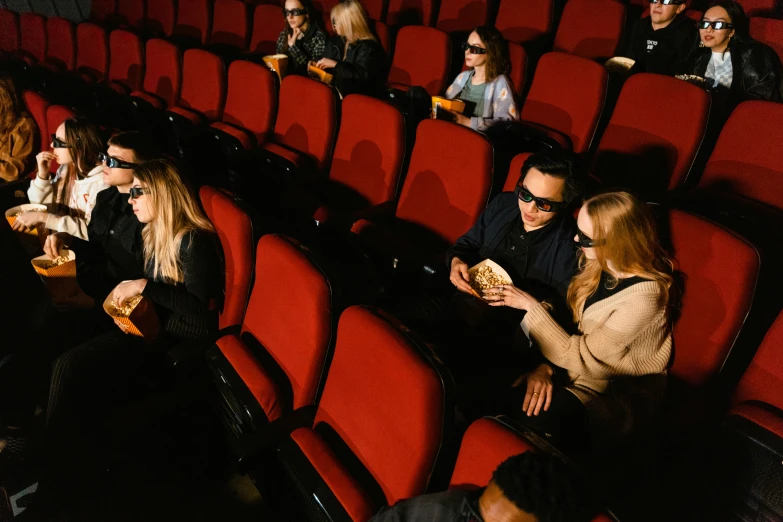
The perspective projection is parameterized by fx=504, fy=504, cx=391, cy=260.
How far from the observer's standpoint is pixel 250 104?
49.2 inches


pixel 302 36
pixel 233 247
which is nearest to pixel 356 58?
pixel 302 36


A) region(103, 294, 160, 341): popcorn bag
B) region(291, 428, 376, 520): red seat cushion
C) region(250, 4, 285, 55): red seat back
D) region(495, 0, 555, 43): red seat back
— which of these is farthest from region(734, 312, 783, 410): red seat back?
region(250, 4, 285, 55): red seat back

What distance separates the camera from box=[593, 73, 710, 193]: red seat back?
867 mm

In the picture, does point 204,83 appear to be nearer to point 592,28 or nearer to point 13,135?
point 13,135

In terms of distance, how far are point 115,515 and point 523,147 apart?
90 centimetres

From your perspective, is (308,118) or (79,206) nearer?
(79,206)

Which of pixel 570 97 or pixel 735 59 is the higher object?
pixel 735 59

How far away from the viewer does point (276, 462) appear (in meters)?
0.56

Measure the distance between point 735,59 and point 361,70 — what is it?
0.84 meters

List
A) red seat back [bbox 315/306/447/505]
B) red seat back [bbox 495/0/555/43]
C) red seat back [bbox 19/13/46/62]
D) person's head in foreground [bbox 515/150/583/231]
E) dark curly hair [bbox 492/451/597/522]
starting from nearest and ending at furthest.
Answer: dark curly hair [bbox 492/451/597/522], red seat back [bbox 315/306/447/505], person's head in foreground [bbox 515/150/583/231], red seat back [bbox 495/0/555/43], red seat back [bbox 19/13/46/62]

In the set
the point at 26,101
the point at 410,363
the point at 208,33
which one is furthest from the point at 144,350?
the point at 208,33

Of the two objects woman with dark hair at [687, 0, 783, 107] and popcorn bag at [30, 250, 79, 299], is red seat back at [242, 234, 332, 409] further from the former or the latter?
woman with dark hair at [687, 0, 783, 107]

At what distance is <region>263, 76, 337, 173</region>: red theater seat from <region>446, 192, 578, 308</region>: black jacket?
1.36 ft

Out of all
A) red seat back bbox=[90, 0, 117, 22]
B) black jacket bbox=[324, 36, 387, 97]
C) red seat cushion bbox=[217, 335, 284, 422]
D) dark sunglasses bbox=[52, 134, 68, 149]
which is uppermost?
black jacket bbox=[324, 36, 387, 97]
